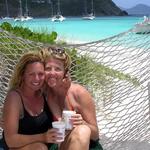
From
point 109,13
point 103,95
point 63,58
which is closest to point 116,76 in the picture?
point 103,95

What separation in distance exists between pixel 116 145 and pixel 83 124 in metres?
0.81

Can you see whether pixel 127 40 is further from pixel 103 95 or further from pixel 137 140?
pixel 137 140

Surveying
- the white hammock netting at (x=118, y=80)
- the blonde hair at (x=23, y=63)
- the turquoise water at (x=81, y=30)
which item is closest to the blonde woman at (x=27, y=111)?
the blonde hair at (x=23, y=63)

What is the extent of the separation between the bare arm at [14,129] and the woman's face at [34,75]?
0.09 meters

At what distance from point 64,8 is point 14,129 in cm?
6048

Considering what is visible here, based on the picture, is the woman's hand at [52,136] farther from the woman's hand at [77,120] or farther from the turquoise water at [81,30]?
the turquoise water at [81,30]

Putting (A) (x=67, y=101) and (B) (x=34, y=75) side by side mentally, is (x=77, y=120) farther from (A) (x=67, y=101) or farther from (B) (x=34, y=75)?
(B) (x=34, y=75)

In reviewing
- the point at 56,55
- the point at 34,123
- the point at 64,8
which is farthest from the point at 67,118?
the point at 64,8

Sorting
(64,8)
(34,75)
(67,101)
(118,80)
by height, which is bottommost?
(64,8)

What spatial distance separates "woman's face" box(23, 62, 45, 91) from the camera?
7.36 feet

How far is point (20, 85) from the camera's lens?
2.28 meters

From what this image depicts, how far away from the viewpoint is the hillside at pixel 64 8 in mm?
54678

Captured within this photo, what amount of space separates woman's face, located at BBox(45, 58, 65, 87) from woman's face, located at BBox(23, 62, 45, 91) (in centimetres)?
3

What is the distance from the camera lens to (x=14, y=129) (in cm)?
219
